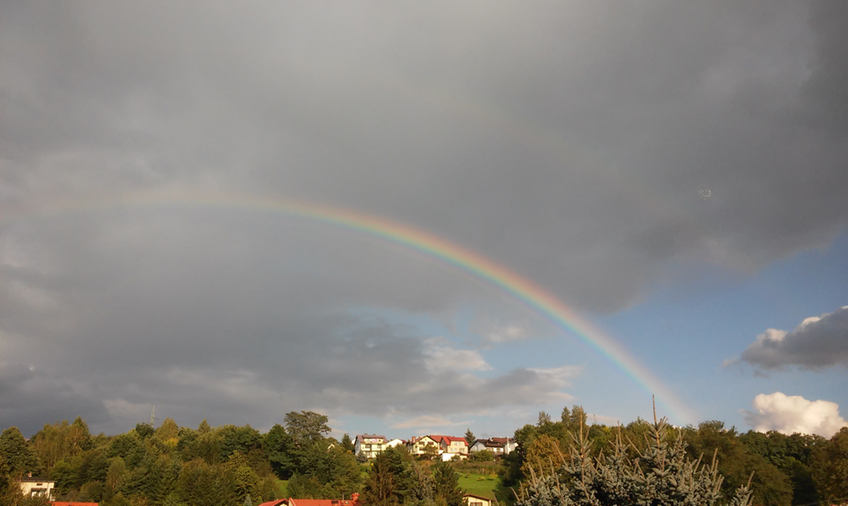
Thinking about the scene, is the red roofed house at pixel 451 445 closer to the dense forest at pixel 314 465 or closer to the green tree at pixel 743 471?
the dense forest at pixel 314 465

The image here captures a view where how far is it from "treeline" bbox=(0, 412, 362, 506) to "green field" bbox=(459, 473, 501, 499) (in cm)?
2241

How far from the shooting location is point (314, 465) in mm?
114875

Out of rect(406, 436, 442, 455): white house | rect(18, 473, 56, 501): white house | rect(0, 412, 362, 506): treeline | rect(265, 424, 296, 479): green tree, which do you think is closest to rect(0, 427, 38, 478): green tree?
rect(0, 412, 362, 506): treeline

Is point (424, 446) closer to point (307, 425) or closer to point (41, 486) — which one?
point (307, 425)

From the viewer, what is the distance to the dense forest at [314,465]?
74062 mm

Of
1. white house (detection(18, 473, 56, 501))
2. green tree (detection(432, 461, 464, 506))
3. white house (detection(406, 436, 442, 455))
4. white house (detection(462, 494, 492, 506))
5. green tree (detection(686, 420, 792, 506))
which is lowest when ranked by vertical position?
white house (detection(18, 473, 56, 501))

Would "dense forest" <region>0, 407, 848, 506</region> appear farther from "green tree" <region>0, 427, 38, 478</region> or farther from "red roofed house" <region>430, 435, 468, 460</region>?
"red roofed house" <region>430, 435, 468, 460</region>

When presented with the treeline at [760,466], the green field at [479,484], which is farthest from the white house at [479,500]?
the treeline at [760,466]

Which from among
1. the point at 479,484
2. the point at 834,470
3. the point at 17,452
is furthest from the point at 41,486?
the point at 834,470

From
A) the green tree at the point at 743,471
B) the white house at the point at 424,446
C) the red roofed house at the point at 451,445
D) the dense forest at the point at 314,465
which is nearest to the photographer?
the dense forest at the point at 314,465

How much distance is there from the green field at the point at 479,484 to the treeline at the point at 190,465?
73.5 ft

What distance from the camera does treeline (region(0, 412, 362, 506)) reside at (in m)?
88.8

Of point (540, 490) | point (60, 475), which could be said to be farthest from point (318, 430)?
point (540, 490)

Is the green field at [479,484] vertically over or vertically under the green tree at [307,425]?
under
